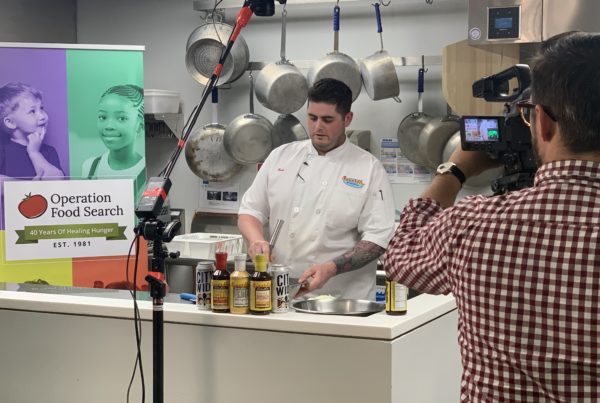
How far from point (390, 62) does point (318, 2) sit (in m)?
0.57

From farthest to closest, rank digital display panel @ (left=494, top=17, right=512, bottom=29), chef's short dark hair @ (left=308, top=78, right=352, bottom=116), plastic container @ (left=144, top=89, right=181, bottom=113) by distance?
plastic container @ (left=144, top=89, right=181, bottom=113) < digital display panel @ (left=494, top=17, right=512, bottom=29) < chef's short dark hair @ (left=308, top=78, right=352, bottom=116)

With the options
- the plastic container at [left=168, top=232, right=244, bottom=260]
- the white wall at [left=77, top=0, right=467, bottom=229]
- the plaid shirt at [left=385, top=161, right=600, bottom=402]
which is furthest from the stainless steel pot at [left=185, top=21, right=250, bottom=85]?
the plaid shirt at [left=385, top=161, right=600, bottom=402]

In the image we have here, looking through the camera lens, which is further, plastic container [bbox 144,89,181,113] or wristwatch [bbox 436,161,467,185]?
plastic container [bbox 144,89,181,113]

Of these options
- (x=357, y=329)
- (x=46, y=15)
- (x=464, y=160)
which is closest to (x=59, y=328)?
(x=357, y=329)

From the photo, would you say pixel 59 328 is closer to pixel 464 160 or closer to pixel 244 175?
pixel 464 160

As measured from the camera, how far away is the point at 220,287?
7.29 ft

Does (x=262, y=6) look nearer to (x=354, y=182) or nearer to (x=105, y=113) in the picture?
(x=354, y=182)

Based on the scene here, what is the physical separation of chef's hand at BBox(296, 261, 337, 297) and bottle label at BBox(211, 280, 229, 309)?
17.4 inches

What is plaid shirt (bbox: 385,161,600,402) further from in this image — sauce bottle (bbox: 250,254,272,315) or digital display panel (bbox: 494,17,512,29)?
digital display panel (bbox: 494,17,512,29)

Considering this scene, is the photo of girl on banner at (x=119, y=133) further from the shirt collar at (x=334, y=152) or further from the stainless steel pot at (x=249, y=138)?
the shirt collar at (x=334, y=152)

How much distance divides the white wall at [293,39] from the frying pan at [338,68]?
222 millimetres

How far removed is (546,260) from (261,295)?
3.61ft

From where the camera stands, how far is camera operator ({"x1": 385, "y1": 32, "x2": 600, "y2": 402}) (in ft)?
3.82

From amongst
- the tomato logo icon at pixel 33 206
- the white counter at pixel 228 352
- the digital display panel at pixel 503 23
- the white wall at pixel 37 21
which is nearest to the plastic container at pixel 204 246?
the tomato logo icon at pixel 33 206
